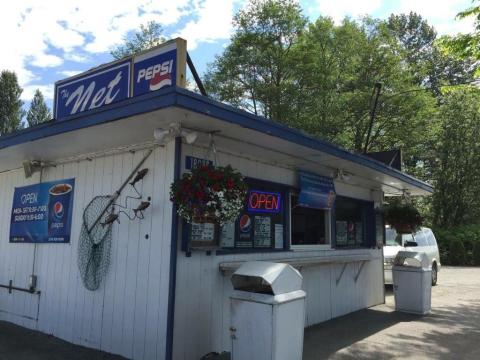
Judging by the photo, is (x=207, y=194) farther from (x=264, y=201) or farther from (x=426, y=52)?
(x=426, y=52)

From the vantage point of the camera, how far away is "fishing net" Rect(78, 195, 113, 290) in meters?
6.00

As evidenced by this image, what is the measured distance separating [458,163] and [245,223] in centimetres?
2615

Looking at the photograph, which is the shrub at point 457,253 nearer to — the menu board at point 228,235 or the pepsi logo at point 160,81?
the menu board at point 228,235

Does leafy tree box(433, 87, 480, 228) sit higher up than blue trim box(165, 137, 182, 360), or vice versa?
leafy tree box(433, 87, 480, 228)

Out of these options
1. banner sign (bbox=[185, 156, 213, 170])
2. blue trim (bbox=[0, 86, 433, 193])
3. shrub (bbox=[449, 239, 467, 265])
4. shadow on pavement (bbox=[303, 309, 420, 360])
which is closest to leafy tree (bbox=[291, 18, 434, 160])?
shrub (bbox=[449, 239, 467, 265])

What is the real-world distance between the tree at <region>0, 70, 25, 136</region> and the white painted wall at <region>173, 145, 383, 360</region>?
32.7 metres

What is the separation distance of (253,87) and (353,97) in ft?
16.8

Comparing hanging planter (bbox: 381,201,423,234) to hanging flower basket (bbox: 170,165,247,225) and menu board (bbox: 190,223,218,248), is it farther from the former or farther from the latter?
hanging flower basket (bbox: 170,165,247,225)

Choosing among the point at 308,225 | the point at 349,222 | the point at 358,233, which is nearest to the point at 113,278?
the point at 308,225

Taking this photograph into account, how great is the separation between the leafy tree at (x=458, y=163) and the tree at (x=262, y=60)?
38.2 feet

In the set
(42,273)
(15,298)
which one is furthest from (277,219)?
(15,298)

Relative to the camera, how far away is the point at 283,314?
4.68 meters

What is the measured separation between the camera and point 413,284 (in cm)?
890

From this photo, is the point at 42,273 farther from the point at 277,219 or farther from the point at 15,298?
the point at 277,219
